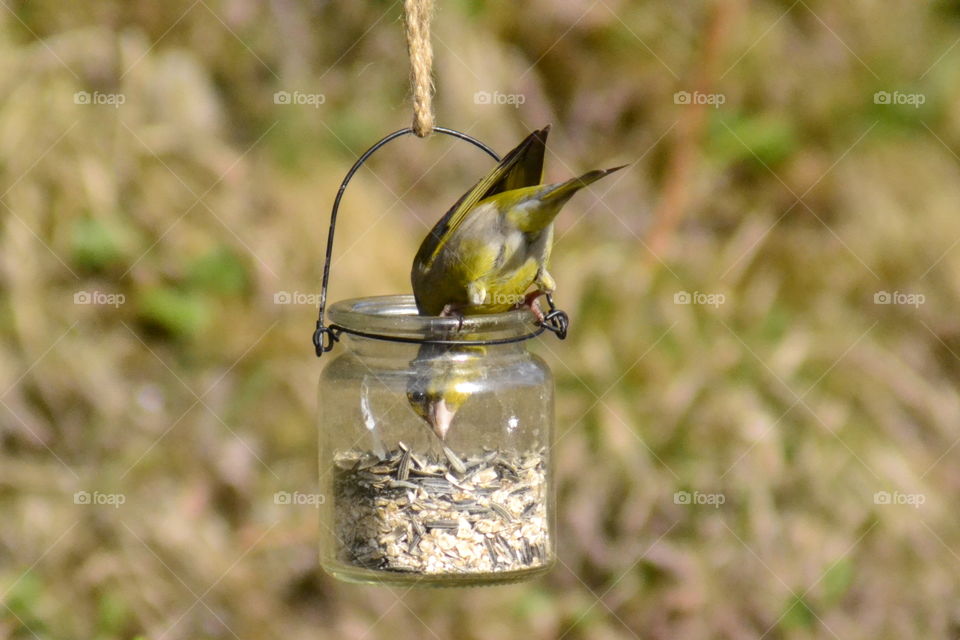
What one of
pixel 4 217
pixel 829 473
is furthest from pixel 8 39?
pixel 829 473

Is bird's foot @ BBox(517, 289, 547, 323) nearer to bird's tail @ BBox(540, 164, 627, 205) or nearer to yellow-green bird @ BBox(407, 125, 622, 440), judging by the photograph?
yellow-green bird @ BBox(407, 125, 622, 440)

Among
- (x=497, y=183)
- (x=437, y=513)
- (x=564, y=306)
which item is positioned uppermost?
(x=564, y=306)

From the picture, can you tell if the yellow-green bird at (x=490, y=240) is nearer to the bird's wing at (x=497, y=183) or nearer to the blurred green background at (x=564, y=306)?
the bird's wing at (x=497, y=183)

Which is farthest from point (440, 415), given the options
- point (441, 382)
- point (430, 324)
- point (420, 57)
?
point (420, 57)

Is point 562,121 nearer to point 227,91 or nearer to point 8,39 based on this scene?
point 227,91

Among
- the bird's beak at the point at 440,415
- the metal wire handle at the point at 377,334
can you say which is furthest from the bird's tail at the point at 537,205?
the bird's beak at the point at 440,415

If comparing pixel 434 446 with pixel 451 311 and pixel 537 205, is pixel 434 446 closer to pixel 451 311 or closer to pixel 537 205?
pixel 451 311

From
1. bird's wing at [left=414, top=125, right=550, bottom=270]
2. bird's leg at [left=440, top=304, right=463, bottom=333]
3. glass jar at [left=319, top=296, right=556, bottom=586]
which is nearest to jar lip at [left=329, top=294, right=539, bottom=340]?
glass jar at [left=319, top=296, right=556, bottom=586]
